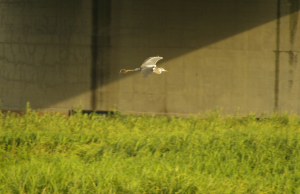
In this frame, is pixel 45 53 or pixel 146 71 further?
pixel 45 53

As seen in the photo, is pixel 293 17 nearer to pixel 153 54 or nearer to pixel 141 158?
pixel 153 54

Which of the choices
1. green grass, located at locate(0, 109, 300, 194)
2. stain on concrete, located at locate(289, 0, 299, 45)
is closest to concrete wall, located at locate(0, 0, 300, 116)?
stain on concrete, located at locate(289, 0, 299, 45)

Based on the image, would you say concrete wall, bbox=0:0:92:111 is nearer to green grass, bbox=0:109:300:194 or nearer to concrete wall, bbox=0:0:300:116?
concrete wall, bbox=0:0:300:116

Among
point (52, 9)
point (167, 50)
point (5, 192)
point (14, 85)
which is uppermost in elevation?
point (52, 9)

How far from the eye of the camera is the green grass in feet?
14.8

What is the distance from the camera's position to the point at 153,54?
441 inches

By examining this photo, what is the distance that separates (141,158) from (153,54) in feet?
18.2

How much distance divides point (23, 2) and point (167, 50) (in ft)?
14.2

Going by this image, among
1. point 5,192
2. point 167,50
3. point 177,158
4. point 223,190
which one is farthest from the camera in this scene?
point 167,50

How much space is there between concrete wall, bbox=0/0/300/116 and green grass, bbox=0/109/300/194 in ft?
8.88

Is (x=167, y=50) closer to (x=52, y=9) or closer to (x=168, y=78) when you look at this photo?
(x=168, y=78)

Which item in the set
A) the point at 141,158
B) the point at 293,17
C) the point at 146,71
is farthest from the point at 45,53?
the point at 293,17

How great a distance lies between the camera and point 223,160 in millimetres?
6398

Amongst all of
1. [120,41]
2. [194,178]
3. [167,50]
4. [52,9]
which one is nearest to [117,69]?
[120,41]
